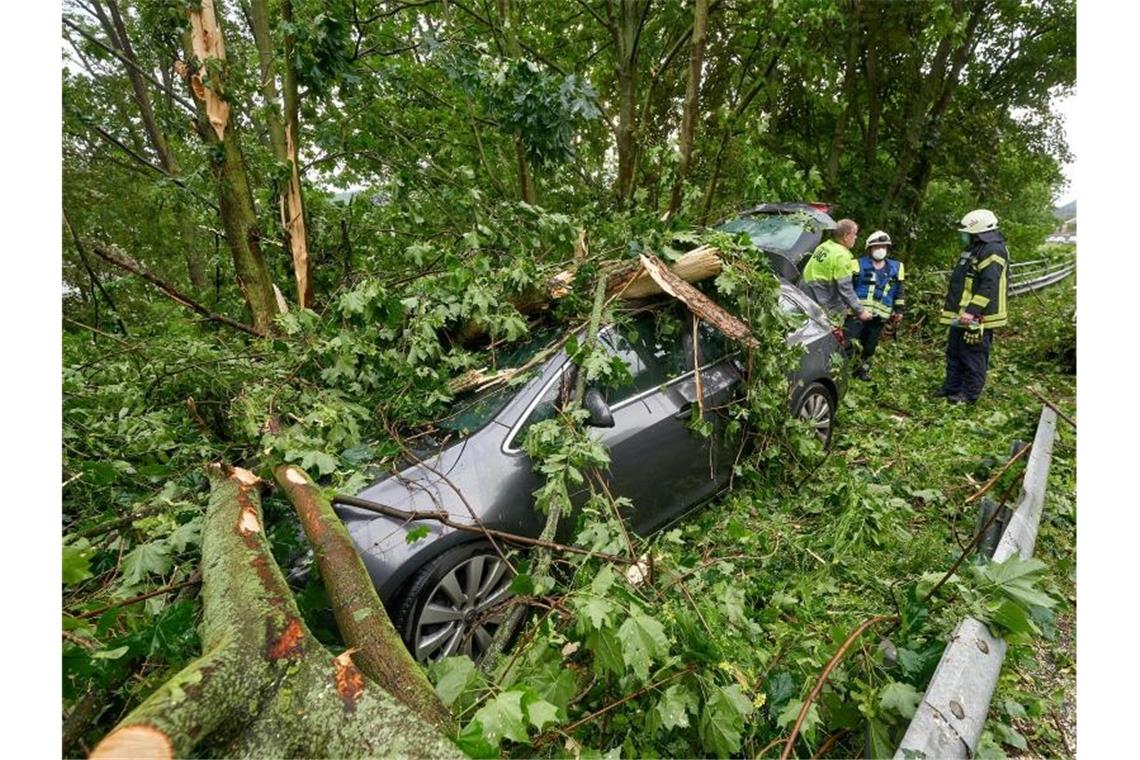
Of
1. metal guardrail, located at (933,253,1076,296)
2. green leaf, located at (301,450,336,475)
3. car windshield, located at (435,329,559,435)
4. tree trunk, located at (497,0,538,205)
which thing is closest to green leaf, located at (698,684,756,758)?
car windshield, located at (435,329,559,435)

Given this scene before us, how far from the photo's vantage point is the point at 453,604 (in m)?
2.65

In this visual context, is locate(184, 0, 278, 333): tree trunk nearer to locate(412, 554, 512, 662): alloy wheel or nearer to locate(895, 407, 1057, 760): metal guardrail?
locate(412, 554, 512, 662): alloy wheel

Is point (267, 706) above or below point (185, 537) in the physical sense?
below

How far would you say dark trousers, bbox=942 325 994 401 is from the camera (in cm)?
580

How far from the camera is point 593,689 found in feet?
6.88

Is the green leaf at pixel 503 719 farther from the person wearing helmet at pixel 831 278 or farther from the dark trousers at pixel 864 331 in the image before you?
the dark trousers at pixel 864 331

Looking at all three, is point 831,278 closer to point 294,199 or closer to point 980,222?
point 980,222

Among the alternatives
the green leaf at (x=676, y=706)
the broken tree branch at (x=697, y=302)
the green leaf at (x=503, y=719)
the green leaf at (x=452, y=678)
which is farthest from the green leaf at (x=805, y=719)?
the broken tree branch at (x=697, y=302)

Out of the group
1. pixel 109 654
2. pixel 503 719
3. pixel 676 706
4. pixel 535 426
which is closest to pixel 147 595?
pixel 109 654

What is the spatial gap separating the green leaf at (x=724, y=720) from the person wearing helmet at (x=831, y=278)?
4.76 metres

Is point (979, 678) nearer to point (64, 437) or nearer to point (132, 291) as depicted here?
point (64, 437)

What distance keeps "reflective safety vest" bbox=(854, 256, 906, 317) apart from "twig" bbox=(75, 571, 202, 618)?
668 cm

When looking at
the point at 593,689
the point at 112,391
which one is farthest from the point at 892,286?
the point at 112,391

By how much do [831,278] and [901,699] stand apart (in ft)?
15.9
